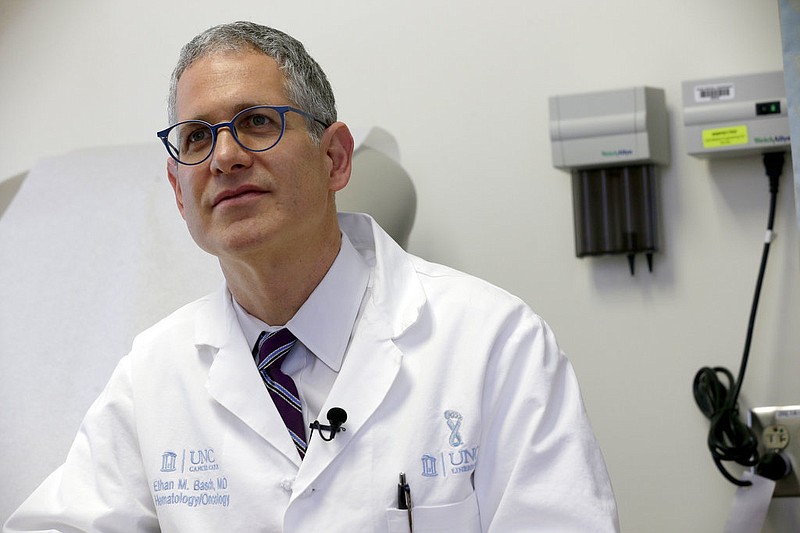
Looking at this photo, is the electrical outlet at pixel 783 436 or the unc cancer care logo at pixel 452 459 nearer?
the unc cancer care logo at pixel 452 459

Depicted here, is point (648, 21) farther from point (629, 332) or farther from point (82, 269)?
point (82, 269)

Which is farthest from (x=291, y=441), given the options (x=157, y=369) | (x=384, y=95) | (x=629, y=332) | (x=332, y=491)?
(x=384, y=95)

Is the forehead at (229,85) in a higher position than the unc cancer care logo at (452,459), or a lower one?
higher

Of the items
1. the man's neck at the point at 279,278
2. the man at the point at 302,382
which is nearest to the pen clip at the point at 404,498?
the man at the point at 302,382

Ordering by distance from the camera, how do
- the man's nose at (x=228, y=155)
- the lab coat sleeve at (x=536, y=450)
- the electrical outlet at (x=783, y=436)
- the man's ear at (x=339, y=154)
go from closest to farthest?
the lab coat sleeve at (x=536, y=450)
the man's nose at (x=228, y=155)
the man's ear at (x=339, y=154)
the electrical outlet at (x=783, y=436)

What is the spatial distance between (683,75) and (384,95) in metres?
0.61

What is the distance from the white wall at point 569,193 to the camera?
1823 mm

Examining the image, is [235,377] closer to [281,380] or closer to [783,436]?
[281,380]

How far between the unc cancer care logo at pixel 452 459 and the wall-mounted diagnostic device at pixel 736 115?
0.84 metres

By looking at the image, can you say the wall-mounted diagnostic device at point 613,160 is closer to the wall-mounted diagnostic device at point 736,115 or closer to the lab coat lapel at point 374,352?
the wall-mounted diagnostic device at point 736,115

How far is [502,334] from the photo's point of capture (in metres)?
1.28

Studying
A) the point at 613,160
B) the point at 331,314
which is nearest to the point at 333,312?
the point at 331,314

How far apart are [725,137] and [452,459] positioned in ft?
2.94

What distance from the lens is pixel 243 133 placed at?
1.27m
